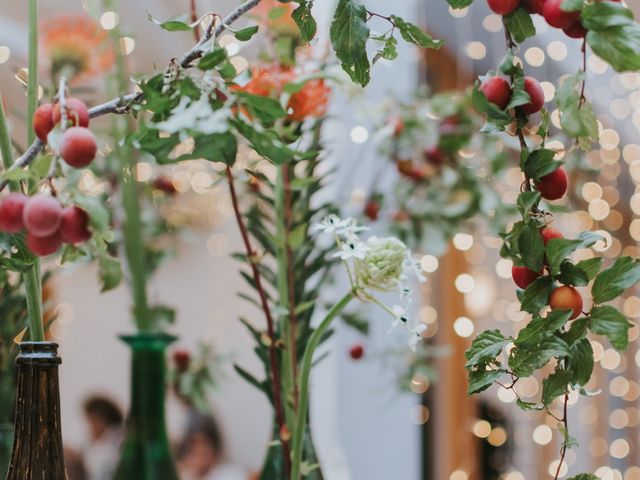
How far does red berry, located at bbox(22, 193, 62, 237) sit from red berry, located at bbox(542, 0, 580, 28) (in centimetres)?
22

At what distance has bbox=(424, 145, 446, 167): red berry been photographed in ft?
3.42

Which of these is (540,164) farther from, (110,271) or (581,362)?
(110,271)

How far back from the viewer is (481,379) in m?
0.39

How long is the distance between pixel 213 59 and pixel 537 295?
19 centimetres

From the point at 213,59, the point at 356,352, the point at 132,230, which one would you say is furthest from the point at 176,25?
the point at 356,352

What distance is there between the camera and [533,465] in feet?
9.95

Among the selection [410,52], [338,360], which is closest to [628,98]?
[410,52]

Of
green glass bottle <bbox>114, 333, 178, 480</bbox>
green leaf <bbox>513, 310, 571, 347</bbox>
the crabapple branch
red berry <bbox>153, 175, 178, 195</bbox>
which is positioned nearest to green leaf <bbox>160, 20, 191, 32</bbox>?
the crabapple branch

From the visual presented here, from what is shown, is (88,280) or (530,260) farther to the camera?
(88,280)

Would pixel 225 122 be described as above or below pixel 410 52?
below

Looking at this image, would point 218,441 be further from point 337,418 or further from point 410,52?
point 410,52

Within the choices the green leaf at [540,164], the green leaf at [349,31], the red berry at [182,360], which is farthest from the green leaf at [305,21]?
the red berry at [182,360]

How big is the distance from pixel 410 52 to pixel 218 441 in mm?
1546

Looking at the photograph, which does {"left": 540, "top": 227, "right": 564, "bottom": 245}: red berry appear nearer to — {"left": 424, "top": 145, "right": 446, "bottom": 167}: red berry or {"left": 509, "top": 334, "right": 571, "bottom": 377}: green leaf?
{"left": 509, "top": 334, "right": 571, "bottom": 377}: green leaf
